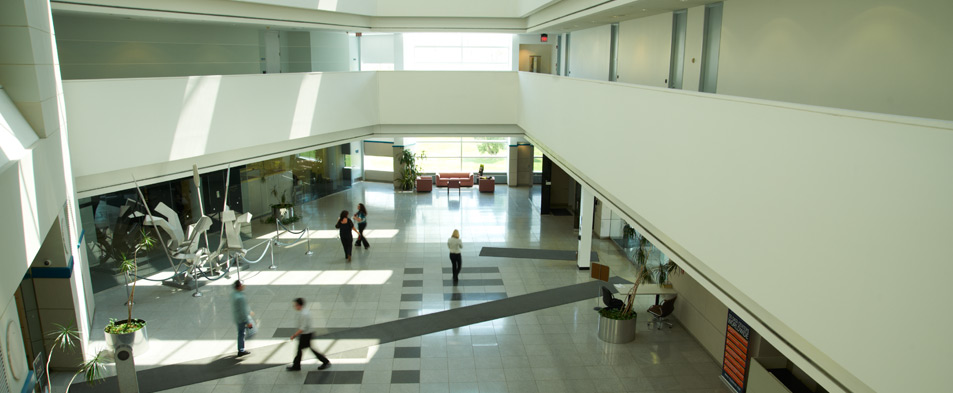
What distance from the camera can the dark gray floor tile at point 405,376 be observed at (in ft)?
31.3

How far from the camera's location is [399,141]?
25.9 meters

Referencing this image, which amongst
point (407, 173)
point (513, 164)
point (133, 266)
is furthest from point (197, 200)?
point (513, 164)

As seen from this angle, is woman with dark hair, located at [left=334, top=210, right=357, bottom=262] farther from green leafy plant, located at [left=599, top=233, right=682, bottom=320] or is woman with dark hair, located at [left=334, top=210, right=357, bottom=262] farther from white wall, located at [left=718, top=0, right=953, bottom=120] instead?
white wall, located at [left=718, top=0, right=953, bottom=120]

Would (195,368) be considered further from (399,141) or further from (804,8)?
(399,141)

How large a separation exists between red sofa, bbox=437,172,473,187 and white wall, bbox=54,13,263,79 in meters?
11.0

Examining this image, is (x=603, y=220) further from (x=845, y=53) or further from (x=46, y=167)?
(x=46, y=167)

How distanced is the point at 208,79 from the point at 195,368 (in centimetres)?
582

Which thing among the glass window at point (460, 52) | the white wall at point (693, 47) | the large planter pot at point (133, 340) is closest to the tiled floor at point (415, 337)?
the large planter pot at point (133, 340)

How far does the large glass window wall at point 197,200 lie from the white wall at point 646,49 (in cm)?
1045

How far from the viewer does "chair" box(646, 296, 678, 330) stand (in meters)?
11.8

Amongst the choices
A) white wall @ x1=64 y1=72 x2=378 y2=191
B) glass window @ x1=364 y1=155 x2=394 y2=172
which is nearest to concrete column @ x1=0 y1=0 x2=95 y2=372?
white wall @ x1=64 y1=72 x2=378 y2=191

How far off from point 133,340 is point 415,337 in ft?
15.9

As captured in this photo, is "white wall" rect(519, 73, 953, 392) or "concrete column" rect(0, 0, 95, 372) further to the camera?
"concrete column" rect(0, 0, 95, 372)

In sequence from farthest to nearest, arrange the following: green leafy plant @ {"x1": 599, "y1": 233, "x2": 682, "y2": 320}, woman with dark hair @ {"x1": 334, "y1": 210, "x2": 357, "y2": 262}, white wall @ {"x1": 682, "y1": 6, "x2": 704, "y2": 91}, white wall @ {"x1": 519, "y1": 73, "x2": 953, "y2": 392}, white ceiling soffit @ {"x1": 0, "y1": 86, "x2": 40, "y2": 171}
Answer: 1. woman with dark hair @ {"x1": 334, "y1": 210, "x2": 357, "y2": 262}
2. green leafy plant @ {"x1": 599, "y1": 233, "x2": 682, "y2": 320}
3. white wall @ {"x1": 682, "y1": 6, "x2": 704, "y2": 91}
4. white ceiling soffit @ {"x1": 0, "y1": 86, "x2": 40, "y2": 171}
5. white wall @ {"x1": 519, "y1": 73, "x2": 953, "y2": 392}
